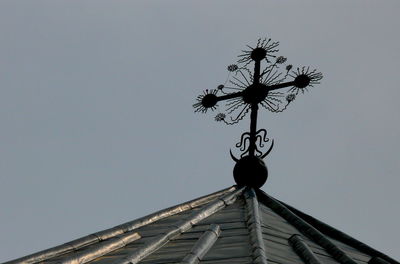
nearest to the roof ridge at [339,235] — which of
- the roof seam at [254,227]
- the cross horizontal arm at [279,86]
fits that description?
the roof seam at [254,227]

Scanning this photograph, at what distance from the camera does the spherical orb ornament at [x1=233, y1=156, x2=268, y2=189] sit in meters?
17.2

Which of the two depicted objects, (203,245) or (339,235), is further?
(339,235)

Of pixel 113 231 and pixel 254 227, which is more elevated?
pixel 113 231

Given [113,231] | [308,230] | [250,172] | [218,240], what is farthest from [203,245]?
[250,172]

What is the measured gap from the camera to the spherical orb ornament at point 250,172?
56.5 feet

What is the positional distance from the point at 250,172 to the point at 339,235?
2936 millimetres

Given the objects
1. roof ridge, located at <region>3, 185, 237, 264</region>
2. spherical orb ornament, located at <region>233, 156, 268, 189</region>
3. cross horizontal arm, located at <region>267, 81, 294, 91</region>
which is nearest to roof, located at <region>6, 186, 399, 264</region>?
roof ridge, located at <region>3, 185, 237, 264</region>

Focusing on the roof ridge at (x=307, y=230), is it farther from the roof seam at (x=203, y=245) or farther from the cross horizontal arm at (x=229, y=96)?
the cross horizontal arm at (x=229, y=96)

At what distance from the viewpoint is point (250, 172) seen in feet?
56.8

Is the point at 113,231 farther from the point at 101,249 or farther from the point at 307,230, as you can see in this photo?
the point at 307,230

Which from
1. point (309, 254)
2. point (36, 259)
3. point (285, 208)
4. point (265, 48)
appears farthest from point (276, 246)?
point (265, 48)

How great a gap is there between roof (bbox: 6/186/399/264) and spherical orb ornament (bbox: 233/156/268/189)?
4.74 ft

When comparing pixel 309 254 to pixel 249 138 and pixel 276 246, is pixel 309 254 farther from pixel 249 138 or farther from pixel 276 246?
pixel 249 138

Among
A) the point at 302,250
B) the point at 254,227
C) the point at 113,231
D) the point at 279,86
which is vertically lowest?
the point at 302,250
